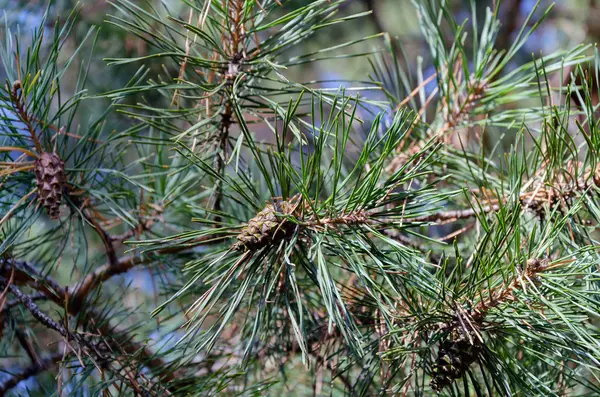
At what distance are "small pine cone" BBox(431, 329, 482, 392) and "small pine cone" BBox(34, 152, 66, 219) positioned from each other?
41cm

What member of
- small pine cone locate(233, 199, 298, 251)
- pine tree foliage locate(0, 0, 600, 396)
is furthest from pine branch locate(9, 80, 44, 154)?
small pine cone locate(233, 199, 298, 251)

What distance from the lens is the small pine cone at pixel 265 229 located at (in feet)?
1.67

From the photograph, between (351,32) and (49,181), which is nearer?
(49,181)

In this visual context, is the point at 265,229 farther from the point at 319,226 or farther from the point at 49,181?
the point at 49,181

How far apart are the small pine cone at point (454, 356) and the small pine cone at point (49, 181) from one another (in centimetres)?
41

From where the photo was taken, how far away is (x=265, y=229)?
51cm

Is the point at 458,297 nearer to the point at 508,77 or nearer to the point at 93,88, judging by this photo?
the point at 508,77

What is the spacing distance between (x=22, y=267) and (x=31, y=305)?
73mm

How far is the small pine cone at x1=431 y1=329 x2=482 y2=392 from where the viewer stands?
20.5 inches

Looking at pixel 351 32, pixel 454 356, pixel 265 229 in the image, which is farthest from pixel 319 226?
pixel 351 32

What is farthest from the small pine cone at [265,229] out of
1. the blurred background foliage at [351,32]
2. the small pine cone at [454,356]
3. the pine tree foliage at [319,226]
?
the blurred background foliage at [351,32]

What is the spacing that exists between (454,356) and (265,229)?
202 millimetres

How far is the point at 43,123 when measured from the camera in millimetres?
633

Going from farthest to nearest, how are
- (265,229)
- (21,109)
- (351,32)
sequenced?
Answer: (351,32)
(21,109)
(265,229)
